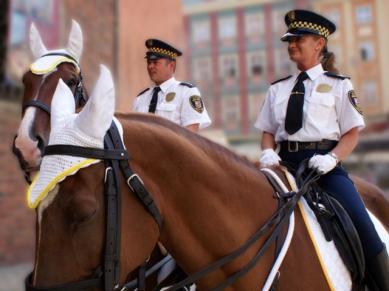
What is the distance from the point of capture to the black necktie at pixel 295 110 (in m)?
2.87

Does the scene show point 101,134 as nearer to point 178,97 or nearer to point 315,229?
point 315,229

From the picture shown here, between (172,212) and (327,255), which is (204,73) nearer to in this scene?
(327,255)

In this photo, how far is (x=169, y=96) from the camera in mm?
Result: 3631

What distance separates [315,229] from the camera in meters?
2.46

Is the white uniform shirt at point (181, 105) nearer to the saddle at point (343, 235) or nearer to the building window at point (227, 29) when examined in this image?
the saddle at point (343, 235)

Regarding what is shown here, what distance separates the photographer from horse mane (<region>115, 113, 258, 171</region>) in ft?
7.05

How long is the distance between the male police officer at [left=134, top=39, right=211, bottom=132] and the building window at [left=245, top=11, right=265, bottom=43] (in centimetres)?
3676

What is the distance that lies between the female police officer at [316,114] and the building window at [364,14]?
38193 mm

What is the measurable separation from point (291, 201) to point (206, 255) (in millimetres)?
570

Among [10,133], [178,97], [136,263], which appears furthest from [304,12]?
[10,133]

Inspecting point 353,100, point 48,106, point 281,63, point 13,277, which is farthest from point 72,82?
point 281,63

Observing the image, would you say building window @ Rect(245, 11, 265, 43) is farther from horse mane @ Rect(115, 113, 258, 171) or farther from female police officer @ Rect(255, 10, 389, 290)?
horse mane @ Rect(115, 113, 258, 171)

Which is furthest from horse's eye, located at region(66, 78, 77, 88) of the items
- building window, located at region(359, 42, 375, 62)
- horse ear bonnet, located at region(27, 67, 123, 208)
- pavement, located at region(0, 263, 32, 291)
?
building window, located at region(359, 42, 375, 62)

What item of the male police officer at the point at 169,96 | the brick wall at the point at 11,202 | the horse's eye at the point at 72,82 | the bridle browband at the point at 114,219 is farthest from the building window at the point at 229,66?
the bridle browband at the point at 114,219
